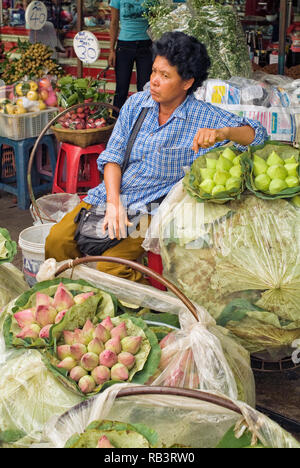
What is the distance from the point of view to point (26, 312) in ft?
6.77

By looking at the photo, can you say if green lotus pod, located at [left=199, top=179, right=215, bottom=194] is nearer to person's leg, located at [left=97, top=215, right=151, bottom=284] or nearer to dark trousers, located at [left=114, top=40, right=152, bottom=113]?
person's leg, located at [left=97, top=215, right=151, bottom=284]

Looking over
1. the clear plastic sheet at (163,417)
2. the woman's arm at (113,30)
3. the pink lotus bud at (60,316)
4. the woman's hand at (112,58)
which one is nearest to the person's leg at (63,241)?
the pink lotus bud at (60,316)

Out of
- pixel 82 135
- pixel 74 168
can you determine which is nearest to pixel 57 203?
pixel 74 168

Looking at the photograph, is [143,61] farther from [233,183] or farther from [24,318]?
[24,318]

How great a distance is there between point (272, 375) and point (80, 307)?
3.71ft

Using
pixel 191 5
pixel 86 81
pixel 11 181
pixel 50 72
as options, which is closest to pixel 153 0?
pixel 191 5

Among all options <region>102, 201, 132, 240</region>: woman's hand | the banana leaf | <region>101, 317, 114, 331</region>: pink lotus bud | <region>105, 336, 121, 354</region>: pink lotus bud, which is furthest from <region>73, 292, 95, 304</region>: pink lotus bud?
the banana leaf

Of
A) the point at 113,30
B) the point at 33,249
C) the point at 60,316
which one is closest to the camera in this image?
the point at 60,316

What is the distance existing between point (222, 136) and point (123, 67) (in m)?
2.85

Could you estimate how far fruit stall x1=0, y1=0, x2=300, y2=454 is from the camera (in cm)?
156

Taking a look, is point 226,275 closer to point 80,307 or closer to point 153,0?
point 80,307

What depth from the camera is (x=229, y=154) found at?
2.68m

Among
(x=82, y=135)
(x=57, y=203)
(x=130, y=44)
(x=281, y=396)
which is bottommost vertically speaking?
(x=281, y=396)

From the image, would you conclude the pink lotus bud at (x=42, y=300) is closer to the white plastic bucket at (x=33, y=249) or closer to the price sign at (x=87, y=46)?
the white plastic bucket at (x=33, y=249)
